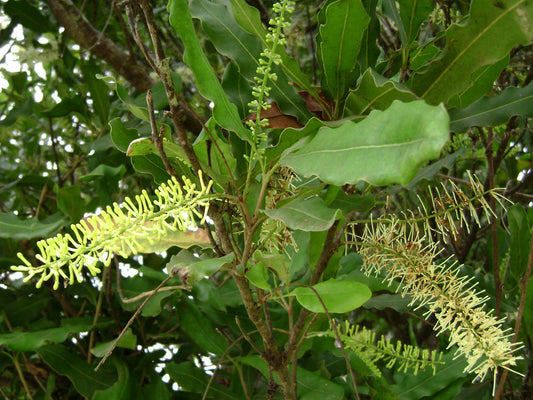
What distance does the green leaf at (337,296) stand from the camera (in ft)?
2.07

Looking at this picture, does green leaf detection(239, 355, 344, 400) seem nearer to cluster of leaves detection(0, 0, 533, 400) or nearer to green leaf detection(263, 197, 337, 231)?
cluster of leaves detection(0, 0, 533, 400)

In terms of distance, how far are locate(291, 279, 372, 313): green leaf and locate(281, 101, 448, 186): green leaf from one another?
16cm

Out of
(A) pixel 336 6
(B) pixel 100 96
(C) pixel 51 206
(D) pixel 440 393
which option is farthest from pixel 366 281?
(C) pixel 51 206

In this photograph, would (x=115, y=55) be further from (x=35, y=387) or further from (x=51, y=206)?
(x=35, y=387)

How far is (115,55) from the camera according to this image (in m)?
1.45

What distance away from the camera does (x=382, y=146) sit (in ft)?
1.63

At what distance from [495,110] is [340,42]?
0.23 m

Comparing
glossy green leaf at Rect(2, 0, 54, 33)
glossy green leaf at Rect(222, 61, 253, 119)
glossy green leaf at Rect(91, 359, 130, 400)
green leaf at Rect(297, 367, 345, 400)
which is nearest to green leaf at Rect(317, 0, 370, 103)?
glossy green leaf at Rect(222, 61, 253, 119)

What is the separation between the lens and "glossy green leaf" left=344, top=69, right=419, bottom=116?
0.63 meters

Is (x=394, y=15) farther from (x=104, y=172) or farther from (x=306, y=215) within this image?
Result: (x=104, y=172)

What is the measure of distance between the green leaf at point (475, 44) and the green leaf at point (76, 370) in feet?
2.75

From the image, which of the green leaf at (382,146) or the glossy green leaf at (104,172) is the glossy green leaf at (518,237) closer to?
the green leaf at (382,146)

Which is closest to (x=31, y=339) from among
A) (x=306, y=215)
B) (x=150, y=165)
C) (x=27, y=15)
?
(x=150, y=165)

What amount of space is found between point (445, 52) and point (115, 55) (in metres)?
1.01
